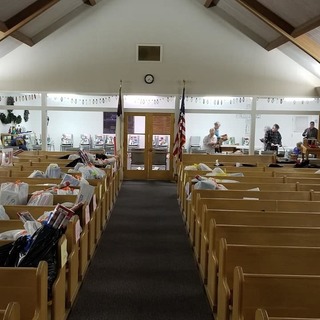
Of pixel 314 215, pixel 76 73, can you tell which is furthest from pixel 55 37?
pixel 314 215

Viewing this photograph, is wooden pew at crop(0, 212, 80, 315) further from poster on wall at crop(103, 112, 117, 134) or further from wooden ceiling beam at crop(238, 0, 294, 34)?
poster on wall at crop(103, 112, 117, 134)

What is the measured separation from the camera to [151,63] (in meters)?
9.13

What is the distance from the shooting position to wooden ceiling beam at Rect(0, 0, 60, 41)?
7039 mm

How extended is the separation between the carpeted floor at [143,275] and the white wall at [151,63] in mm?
4152

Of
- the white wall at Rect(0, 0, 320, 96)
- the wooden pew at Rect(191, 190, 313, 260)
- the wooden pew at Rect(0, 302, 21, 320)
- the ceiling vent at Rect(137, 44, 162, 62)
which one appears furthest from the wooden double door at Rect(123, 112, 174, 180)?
the wooden pew at Rect(0, 302, 21, 320)

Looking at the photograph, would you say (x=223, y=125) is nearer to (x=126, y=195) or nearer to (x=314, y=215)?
(x=126, y=195)

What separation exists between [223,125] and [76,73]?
5041 mm

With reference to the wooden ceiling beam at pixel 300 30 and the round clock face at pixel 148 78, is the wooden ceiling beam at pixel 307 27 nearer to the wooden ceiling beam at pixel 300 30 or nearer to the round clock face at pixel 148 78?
the wooden ceiling beam at pixel 300 30

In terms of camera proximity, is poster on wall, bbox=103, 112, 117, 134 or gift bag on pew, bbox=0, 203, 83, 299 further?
poster on wall, bbox=103, 112, 117, 134

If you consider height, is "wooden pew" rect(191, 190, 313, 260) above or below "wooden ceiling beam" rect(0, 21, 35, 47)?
below

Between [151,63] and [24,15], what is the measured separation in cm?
301

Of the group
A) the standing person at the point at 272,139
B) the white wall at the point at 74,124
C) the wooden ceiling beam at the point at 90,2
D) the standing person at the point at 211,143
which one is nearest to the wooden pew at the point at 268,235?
the standing person at the point at 211,143

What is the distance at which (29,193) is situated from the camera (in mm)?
4066

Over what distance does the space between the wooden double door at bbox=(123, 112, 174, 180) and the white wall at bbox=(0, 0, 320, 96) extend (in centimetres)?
72
